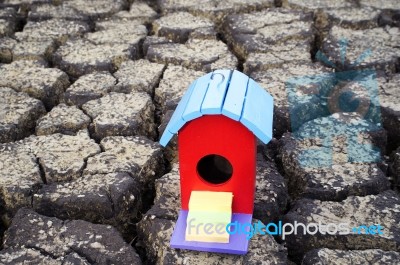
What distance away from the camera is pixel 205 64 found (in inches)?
122

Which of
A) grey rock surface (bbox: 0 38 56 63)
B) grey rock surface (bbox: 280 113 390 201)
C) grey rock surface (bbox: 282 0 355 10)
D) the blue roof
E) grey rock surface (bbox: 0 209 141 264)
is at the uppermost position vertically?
the blue roof

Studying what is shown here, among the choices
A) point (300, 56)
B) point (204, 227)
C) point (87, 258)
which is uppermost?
point (300, 56)

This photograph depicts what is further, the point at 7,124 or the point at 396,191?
the point at 7,124

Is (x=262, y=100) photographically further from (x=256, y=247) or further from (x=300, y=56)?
(x=300, y=56)

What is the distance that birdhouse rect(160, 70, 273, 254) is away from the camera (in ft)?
5.88

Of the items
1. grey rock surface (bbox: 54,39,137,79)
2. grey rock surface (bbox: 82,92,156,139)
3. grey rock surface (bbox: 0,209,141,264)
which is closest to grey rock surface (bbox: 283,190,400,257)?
grey rock surface (bbox: 0,209,141,264)

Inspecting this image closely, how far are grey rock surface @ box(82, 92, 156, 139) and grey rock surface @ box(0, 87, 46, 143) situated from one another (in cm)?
24

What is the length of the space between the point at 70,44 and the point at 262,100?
175cm

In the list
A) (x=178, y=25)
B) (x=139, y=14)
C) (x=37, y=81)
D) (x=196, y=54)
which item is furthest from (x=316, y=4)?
(x=37, y=81)

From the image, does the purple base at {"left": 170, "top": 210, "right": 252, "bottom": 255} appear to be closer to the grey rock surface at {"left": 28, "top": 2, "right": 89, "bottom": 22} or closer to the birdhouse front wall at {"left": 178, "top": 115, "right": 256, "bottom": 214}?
the birdhouse front wall at {"left": 178, "top": 115, "right": 256, "bottom": 214}

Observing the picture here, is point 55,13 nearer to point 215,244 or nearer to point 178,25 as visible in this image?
point 178,25

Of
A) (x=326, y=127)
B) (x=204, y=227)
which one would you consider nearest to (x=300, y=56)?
(x=326, y=127)

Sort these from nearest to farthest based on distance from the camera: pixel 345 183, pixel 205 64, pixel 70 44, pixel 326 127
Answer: pixel 345 183 → pixel 326 127 → pixel 205 64 → pixel 70 44

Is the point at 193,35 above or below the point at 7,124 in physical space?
above
